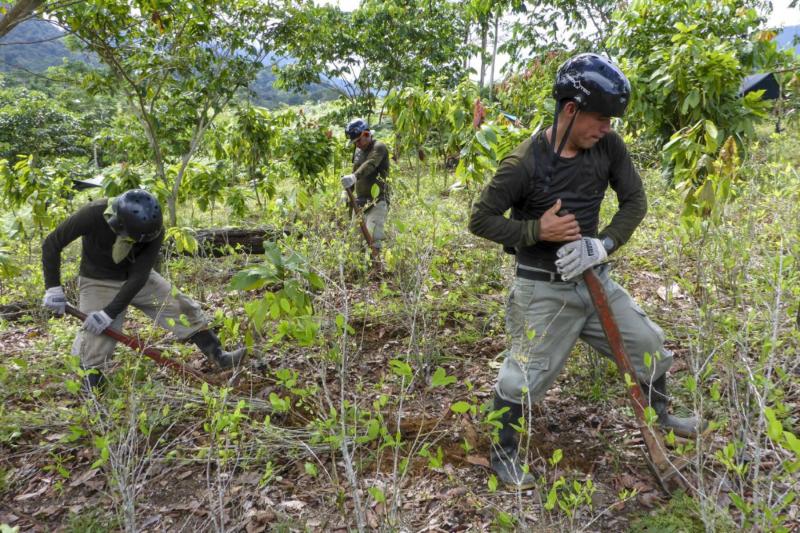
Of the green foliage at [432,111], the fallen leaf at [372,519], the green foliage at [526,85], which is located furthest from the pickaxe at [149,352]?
the green foliage at [526,85]

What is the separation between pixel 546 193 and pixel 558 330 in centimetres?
61

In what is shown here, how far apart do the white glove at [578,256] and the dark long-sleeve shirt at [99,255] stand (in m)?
2.71

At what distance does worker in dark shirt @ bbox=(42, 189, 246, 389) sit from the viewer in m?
3.33

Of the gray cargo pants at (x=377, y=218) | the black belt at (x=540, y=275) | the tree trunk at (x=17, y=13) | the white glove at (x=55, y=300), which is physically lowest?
the gray cargo pants at (x=377, y=218)

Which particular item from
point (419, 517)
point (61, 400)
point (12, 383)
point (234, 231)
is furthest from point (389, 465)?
point (234, 231)

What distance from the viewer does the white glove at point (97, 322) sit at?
3.36 metres

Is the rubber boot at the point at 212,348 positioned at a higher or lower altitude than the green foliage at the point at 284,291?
lower

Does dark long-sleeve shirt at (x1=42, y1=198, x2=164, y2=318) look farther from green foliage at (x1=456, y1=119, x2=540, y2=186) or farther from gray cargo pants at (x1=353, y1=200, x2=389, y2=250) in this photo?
gray cargo pants at (x1=353, y1=200, x2=389, y2=250)

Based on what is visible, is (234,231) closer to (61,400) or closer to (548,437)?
(61,400)

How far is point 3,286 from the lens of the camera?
5406 mm

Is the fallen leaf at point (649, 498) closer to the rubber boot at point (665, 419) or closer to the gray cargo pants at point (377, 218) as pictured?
the rubber boot at point (665, 419)

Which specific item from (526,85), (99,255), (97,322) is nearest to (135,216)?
(99,255)

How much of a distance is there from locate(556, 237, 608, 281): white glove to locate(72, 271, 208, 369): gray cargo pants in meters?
2.26

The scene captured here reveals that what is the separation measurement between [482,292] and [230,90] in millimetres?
4099
